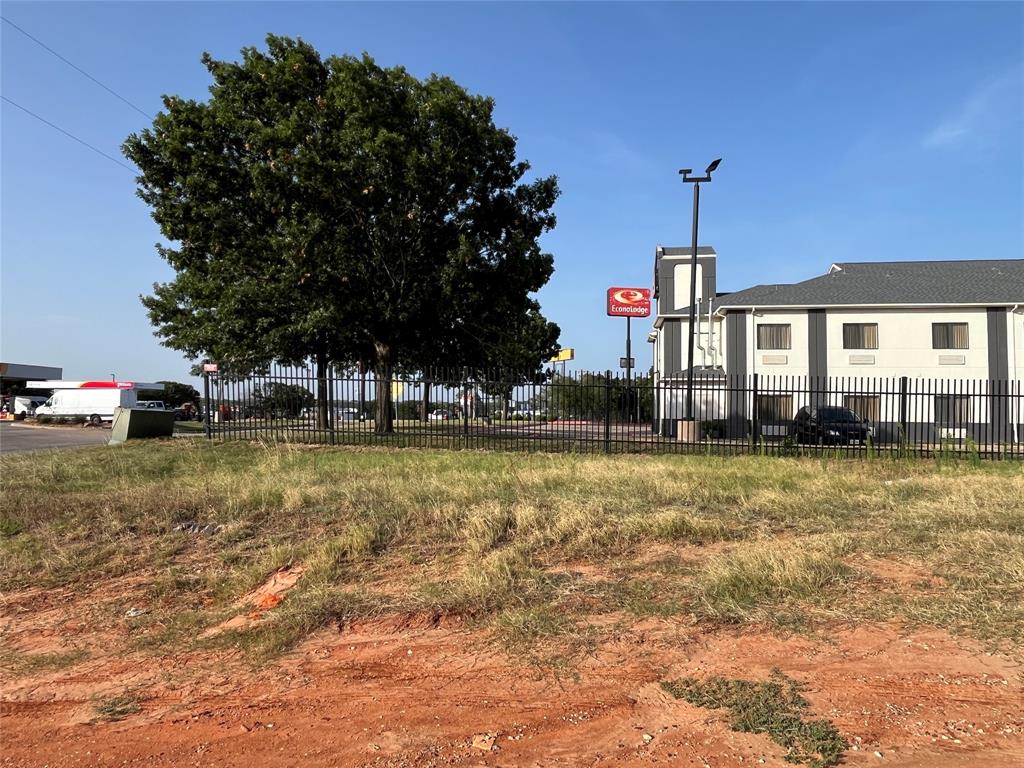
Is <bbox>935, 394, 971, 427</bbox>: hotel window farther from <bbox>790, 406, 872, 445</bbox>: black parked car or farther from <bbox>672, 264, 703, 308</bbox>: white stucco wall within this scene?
<bbox>672, 264, 703, 308</bbox>: white stucco wall

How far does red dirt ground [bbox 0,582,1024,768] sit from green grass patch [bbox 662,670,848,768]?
0.07 metres

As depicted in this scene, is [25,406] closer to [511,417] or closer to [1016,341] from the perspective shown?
[511,417]

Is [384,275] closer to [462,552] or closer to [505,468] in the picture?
[505,468]

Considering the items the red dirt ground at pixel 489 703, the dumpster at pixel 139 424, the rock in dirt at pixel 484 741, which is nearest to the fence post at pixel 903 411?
the red dirt ground at pixel 489 703

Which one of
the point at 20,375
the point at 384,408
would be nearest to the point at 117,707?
the point at 384,408

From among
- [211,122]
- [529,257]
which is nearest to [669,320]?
[529,257]

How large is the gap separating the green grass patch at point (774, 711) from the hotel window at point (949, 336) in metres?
27.4

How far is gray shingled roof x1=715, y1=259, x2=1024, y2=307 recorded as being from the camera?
26.1m

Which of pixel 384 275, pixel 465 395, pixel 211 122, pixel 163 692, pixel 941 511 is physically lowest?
pixel 163 692

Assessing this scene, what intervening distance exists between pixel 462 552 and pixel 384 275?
13353 millimetres

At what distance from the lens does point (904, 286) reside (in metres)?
27.5

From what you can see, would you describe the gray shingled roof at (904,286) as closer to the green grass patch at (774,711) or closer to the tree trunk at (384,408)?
the tree trunk at (384,408)

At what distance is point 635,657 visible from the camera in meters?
3.96

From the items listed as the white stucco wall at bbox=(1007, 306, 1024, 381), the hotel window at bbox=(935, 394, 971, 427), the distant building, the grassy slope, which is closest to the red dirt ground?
the grassy slope
